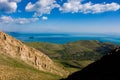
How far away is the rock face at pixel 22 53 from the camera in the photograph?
166 meters

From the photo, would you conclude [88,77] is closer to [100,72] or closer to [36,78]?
[100,72]

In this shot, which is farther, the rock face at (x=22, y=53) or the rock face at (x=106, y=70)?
the rock face at (x=22, y=53)

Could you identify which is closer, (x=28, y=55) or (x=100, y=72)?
(x=100, y=72)

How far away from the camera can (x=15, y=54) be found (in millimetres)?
171875

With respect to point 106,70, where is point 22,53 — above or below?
below

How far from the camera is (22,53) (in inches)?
6988

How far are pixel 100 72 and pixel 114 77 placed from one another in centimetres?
713

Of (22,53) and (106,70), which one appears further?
(22,53)

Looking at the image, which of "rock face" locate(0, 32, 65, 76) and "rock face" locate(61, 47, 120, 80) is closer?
"rock face" locate(61, 47, 120, 80)

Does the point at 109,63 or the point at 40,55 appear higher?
the point at 109,63

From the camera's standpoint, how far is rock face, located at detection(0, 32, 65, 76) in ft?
545

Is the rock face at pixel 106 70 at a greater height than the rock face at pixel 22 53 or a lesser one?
greater

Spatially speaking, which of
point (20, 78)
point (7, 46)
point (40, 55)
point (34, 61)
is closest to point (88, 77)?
point (20, 78)

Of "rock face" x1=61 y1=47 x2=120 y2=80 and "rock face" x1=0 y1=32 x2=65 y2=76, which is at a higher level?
"rock face" x1=61 y1=47 x2=120 y2=80
